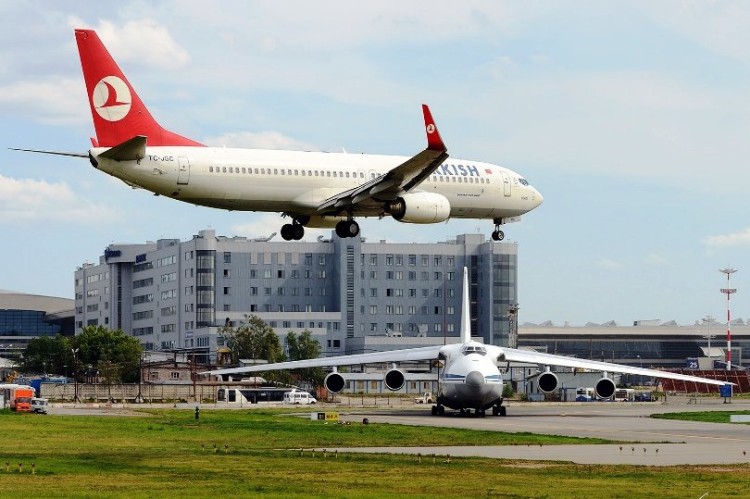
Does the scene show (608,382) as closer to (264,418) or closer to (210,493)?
(264,418)

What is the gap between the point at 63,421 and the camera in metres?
52.4

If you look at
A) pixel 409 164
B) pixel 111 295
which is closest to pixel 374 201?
pixel 409 164

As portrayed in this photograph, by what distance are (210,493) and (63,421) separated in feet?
95.9

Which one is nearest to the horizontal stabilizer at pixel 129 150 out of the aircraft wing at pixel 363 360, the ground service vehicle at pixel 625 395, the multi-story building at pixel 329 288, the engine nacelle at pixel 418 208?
the engine nacelle at pixel 418 208

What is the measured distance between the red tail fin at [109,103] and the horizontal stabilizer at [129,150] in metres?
2.08

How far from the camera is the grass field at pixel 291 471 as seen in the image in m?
25.3

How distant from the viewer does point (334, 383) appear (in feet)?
210

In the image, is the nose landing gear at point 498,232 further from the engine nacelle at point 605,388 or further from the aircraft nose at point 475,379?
the engine nacelle at point 605,388

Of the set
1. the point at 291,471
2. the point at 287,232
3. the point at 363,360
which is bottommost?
the point at 291,471

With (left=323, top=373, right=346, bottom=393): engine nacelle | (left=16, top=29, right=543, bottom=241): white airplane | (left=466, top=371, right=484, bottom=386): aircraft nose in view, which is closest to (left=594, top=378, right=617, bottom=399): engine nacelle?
(left=466, top=371, right=484, bottom=386): aircraft nose

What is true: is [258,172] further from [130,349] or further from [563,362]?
[130,349]

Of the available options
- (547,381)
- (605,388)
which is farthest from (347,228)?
(605,388)

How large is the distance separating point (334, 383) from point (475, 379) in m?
7.79

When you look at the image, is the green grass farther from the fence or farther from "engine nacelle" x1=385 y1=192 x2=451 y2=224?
the fence
